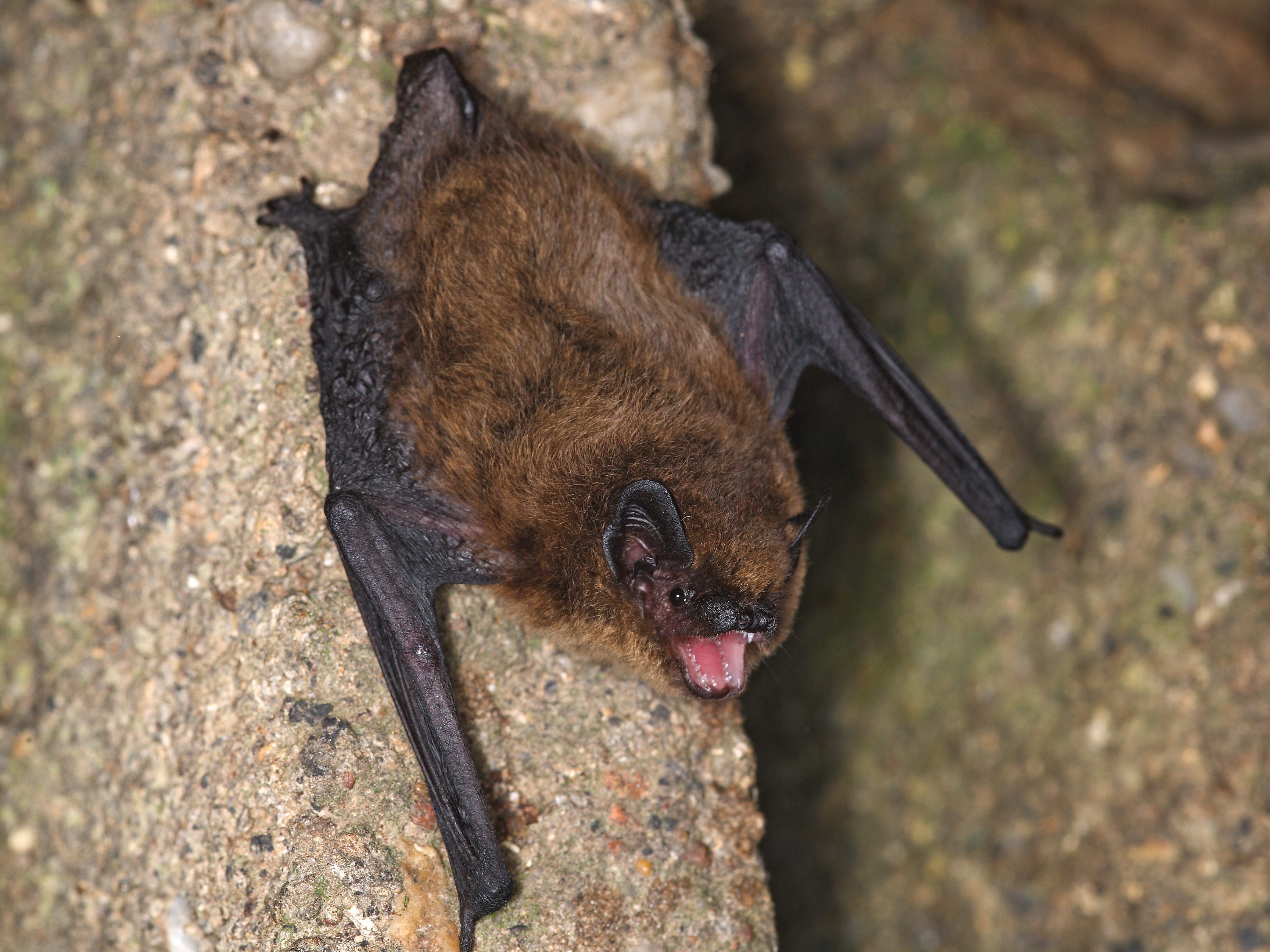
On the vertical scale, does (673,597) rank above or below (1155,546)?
above

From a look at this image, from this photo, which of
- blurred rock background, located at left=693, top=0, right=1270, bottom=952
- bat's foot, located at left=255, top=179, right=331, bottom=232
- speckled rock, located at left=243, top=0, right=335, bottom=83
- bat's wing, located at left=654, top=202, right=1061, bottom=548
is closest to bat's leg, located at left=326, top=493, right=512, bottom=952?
bat's foot, located at left=255, top=179, right=331, bottom=232

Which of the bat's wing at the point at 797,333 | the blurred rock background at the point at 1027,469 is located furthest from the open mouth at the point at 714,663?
the blurred rock background at the point at 1027,469

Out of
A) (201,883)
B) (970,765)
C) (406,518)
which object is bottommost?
(970,765)

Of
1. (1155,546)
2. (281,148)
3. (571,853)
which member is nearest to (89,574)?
(281,148)

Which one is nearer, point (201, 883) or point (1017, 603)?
point (201, 883)

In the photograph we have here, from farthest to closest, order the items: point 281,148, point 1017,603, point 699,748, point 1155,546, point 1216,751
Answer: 1. point 1017,603
2. point 1155,546
3. point 1216,751
4. point 281,148
5. point 699,748

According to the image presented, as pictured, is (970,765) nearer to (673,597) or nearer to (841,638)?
(841,638)

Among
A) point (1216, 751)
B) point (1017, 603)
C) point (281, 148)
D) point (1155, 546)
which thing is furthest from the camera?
point (1017, 603)
